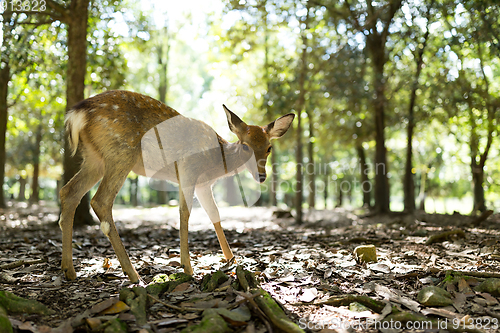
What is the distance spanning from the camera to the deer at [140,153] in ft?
12.0

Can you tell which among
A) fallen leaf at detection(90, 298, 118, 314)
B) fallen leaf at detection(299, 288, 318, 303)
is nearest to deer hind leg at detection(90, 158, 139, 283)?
fallen leaf at detection(90, 298, 118, 314)

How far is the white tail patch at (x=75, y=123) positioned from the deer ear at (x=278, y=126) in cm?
211

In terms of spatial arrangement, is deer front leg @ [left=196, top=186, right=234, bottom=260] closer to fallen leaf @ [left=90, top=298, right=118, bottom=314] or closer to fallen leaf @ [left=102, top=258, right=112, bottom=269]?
fallen leaf @ [left=102, top=258, right=112, bottom=269]

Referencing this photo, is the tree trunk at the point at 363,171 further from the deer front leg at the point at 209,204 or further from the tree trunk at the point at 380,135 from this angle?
the deer front leg at the point at 209,204

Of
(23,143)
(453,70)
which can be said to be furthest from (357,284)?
(23,143)

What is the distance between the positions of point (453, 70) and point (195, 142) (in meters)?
11.2

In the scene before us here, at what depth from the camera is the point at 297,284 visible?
3430mm

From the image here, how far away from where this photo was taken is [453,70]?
11891mm

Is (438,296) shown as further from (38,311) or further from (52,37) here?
(52,37)

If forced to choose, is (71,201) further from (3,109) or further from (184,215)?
(3,109)

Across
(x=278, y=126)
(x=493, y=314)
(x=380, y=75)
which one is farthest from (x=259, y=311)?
(x=380, y=75)

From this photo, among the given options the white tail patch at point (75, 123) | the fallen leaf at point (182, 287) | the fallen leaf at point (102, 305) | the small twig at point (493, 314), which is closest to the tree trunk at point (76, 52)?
the white tail patch at point (75, 123)

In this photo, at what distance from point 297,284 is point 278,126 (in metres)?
1.97

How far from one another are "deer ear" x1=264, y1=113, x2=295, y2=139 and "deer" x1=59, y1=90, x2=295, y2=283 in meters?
0.01
